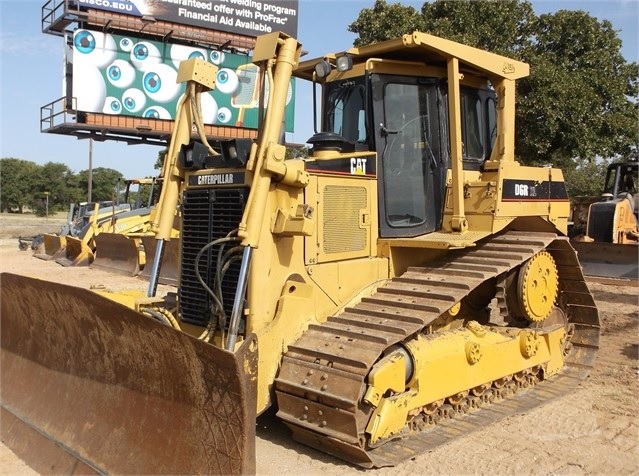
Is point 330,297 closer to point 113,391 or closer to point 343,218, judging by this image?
point 343,218

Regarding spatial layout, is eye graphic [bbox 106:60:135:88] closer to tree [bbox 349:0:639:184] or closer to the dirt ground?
tree [bbox 349:0:639:184]

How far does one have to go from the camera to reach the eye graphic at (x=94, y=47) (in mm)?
23219

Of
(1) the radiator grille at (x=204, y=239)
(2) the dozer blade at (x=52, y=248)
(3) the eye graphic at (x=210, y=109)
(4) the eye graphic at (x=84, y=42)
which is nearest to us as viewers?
(1) the radiator grille at (x=204, y=239)

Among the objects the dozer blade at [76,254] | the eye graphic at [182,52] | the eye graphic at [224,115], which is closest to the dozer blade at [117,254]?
the dozer blade at [76,254]

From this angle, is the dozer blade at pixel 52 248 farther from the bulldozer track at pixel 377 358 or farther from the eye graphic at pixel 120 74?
the bulldozer track at pixel 377 358

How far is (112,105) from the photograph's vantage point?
78.8 feet

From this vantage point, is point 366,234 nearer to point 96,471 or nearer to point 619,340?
point 96,471

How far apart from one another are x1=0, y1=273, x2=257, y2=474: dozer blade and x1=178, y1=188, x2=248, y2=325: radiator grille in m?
0.86

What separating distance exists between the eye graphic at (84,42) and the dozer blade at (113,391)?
20291mm

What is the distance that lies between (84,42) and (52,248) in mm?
8687

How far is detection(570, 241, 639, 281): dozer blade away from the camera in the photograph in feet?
36.8

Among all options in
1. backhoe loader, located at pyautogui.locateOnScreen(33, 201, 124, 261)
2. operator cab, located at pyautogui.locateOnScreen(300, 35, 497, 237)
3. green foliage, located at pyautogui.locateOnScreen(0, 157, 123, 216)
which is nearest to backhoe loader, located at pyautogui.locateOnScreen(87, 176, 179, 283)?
backhoe loader, located at pyautogui.locateOnScreen(33, 201, 124, 261)

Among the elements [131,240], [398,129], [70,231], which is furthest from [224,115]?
[398,129]

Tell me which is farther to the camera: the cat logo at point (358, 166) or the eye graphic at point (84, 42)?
the eye graphic at point (84, 42)
